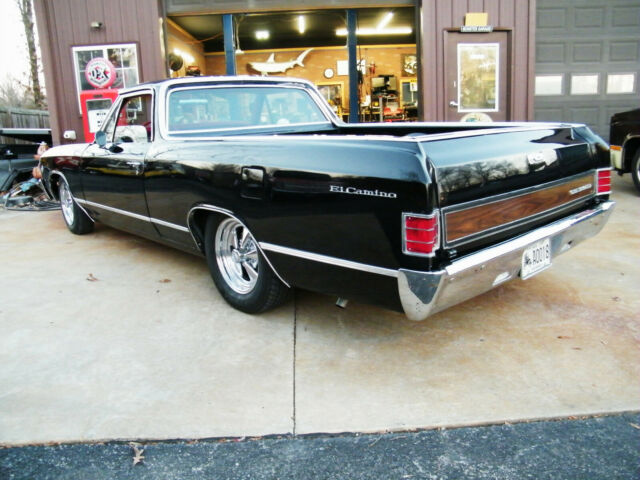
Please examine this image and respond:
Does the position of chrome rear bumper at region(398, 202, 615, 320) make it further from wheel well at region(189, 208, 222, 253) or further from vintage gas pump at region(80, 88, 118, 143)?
vintage gas pump at region(80, 88, 118, 143)

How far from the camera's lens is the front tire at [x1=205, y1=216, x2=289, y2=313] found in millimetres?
3412

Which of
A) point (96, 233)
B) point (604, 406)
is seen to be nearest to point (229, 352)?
point (604, 406)

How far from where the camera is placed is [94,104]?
9.65 meters

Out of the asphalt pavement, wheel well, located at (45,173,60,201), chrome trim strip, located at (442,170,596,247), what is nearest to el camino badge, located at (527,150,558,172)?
chrome trim strip, located at (442,170,596,247)

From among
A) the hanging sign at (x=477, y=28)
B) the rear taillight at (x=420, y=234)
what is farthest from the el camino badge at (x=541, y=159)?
the hanging sign at (x=477, y=28)

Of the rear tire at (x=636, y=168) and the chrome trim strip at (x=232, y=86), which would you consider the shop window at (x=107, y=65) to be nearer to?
the chrome trim strip at (x=232, y=86)

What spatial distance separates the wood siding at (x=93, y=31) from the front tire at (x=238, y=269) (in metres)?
6.89

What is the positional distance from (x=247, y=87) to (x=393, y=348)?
255cm

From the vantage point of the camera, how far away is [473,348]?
3.06 metres

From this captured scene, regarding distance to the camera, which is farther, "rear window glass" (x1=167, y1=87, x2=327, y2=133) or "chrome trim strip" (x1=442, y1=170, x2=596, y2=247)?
"rear window glass" (x1=167, y1=87, x2=327, y2=133)

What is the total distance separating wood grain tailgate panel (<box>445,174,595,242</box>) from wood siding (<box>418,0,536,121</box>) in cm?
654

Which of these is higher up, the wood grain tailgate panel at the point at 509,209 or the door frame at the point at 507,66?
the door frame at the point at 507,66

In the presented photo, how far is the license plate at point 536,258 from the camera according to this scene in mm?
2881

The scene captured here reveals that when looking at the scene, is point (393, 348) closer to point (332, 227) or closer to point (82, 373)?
point (332, 227)
